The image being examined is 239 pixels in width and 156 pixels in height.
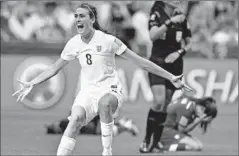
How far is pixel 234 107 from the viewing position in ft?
60.4

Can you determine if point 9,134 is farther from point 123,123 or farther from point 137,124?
point 137,124

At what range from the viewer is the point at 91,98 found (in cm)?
908

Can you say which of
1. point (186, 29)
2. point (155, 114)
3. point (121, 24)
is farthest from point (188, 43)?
point (121, 24)

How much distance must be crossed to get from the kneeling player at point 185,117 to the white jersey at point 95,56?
11.2 ft

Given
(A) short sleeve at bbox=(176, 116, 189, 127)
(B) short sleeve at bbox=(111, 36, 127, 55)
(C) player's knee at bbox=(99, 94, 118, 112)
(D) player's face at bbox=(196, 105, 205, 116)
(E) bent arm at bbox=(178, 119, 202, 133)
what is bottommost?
(E) bent arm at bbox=(178, 119, 202, 133)

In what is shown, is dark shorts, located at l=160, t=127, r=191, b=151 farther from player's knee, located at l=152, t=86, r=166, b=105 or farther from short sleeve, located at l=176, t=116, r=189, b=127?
player's knee, located at l=152, t=86, r=166, b=105

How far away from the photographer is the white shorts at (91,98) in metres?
8.98

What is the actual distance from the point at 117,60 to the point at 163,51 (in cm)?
675

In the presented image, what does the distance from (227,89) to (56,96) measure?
413cm

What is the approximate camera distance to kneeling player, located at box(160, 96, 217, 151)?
1245cm

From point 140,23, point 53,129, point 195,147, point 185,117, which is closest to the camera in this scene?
point 195,147

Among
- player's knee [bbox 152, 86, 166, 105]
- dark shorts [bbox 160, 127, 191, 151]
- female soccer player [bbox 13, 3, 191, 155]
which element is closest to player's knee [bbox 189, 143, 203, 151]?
dark shorts [bbox 160, 127, 191, 151]

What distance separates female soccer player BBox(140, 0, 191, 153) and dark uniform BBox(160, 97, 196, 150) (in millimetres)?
502

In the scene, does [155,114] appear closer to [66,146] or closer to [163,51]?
[163,51]
